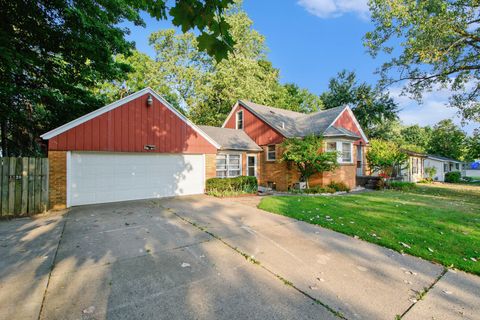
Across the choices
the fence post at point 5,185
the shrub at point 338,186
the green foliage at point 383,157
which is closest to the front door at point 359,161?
the green foliage at point 383,157

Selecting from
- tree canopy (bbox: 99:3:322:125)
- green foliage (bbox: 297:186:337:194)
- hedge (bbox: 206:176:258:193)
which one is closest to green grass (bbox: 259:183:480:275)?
hedge (bbox: 206:176:258:193)

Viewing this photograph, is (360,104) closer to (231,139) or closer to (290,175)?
(290,175)

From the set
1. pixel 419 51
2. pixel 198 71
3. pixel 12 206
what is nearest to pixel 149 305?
pixel 12 206

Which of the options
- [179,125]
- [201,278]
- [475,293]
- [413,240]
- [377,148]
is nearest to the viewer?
[475,293]

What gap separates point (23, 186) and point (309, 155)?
1226cm

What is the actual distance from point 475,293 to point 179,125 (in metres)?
10.8

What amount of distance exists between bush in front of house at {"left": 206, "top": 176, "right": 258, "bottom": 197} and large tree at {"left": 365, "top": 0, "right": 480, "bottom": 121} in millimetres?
10055

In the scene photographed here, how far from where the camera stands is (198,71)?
25203mm

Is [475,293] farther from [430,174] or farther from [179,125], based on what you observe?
[430,174]

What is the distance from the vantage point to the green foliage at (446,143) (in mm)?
34562

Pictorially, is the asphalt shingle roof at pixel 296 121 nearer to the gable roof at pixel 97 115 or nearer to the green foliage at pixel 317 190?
the green foliage at pixel 317 190

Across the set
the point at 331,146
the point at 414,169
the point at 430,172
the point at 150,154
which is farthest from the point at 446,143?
the point at 150,154

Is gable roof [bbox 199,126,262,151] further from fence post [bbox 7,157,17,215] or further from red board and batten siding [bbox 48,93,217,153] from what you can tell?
fence post [bbox 7,157,17,215]

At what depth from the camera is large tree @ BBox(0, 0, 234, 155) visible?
7770 mm
